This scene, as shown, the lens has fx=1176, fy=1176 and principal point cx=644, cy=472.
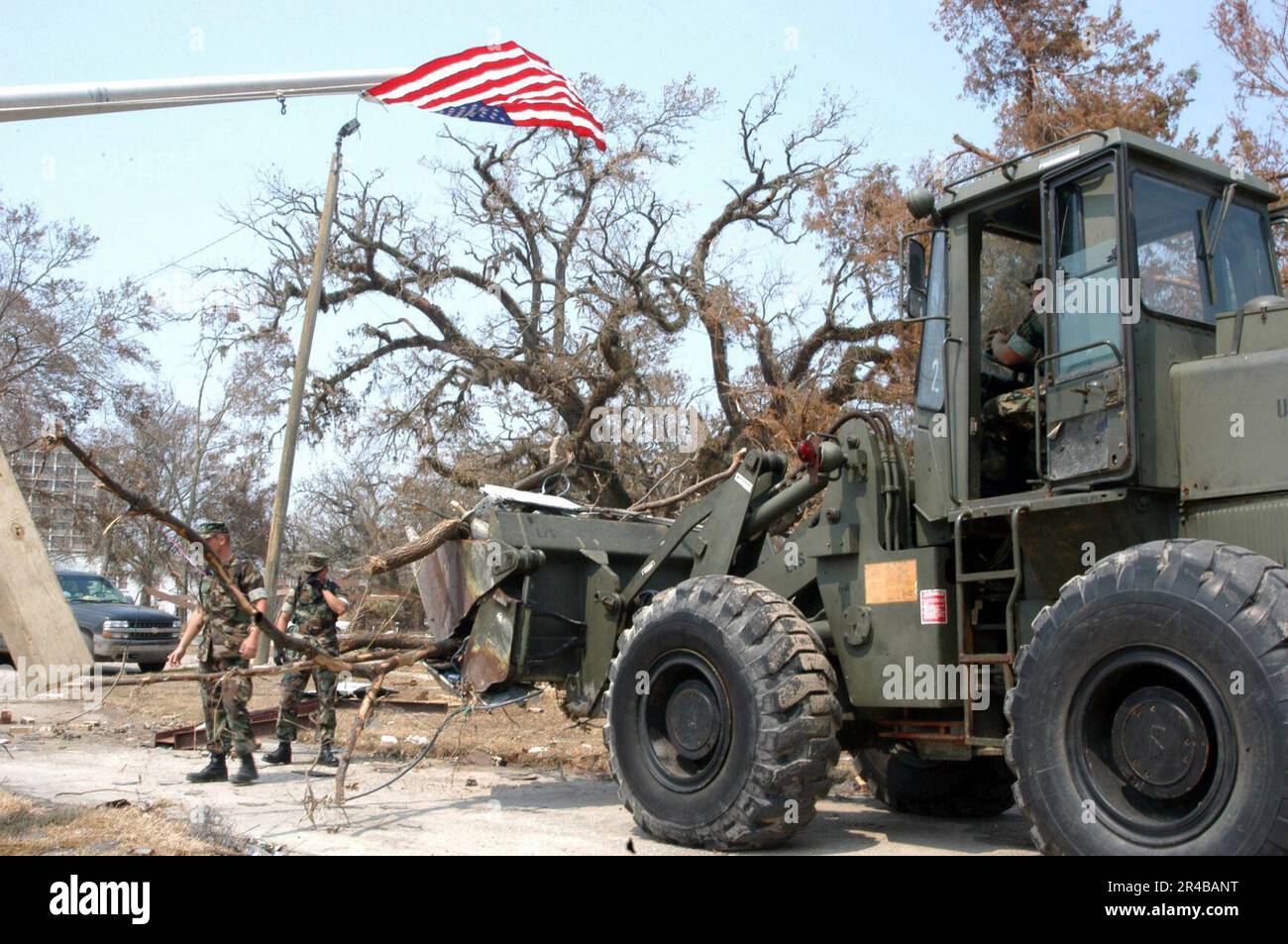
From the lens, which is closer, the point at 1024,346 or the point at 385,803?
the point at 1024,346

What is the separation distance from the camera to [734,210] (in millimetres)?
26781

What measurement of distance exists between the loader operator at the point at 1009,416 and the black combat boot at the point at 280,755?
682cm

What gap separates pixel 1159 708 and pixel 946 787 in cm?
353

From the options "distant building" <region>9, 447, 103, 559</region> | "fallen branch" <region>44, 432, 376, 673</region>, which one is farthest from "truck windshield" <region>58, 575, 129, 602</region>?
"fallen branch" <region>44, 432, 376, 673</region>

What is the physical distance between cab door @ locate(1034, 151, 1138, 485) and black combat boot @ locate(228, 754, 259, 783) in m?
6.47

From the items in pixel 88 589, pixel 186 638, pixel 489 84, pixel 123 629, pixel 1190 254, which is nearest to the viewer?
pixel 1190 254

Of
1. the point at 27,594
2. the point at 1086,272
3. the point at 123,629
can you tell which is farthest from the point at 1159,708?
the point at 123,629

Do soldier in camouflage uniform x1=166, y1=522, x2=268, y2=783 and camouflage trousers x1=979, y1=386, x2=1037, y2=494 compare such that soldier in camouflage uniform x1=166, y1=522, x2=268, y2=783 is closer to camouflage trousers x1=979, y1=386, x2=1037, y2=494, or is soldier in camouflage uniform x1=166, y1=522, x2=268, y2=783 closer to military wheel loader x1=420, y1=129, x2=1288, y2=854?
military wheel loader x1=420, y1=129, x2=1288, y2=854

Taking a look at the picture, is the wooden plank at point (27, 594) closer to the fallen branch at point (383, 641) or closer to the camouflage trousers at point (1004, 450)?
the fallen branch at point (383, 641)

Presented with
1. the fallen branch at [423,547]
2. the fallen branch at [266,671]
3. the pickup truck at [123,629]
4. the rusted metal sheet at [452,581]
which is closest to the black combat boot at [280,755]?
the fallen branch at [266,671]

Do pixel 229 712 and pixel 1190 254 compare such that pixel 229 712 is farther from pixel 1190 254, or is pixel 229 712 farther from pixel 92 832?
pixel 1190 254

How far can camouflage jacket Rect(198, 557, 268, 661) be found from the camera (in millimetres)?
9445

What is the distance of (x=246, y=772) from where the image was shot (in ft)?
30.0

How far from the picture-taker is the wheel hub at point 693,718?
6734 mm
